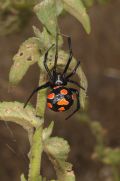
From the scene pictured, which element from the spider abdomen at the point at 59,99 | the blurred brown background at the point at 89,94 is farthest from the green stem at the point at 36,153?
the blurred brown background at the point at 89,94

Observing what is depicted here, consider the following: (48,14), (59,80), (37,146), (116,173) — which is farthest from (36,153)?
(116,173)

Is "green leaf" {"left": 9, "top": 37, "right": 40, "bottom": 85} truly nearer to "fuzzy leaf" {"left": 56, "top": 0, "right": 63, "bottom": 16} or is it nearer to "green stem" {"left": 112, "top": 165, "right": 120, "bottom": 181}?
"fuzzy leaf" {"left": 56, "top": 0, "right": 63, "bottom": 16}

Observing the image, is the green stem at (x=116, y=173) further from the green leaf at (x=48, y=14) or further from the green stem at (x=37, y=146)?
the green leaf at (x=48, y=14)

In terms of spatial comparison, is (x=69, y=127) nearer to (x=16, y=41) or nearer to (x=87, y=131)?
(x=87, y=131)

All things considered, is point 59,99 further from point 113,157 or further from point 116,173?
point 116,173

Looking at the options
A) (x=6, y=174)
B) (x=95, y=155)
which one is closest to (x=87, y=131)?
(x=6, y=174)

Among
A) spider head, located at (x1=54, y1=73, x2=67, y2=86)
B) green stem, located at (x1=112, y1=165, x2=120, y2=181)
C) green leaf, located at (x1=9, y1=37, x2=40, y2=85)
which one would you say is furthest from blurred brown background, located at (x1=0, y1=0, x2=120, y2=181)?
green leaf, located at (x1=9, y1=37, x2=40, y2=85)
